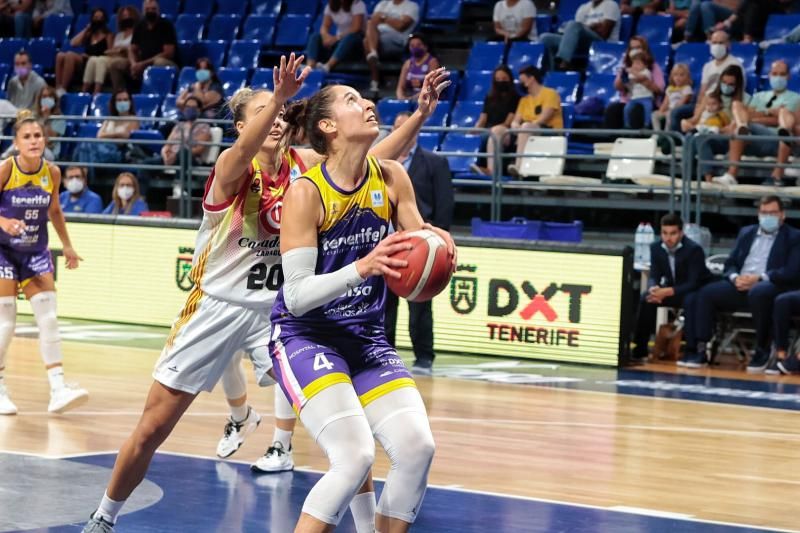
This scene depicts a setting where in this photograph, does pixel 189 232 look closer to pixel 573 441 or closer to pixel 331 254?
pixel 573 441

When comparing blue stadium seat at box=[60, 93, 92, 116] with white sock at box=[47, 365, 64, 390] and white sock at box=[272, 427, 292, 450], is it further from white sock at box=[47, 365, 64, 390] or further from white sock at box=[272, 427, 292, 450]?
white sock at box=[272, 427, 292, 450]

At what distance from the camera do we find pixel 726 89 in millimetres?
12953

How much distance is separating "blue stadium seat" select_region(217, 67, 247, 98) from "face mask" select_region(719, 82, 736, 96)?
21.2 ft

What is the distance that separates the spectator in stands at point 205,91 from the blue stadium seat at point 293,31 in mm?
1562

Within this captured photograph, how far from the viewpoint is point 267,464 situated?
22.3 feet

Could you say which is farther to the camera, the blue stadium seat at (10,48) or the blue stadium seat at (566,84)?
the blue stadium seat at (10,48)

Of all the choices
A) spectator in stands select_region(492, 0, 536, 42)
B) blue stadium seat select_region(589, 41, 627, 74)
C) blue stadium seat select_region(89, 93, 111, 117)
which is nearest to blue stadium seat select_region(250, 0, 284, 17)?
blue stadium seat select_region(89, 93, 111, 117)

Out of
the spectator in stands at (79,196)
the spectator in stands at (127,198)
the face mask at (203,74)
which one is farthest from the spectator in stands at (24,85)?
the spectator in stands at (127,198)

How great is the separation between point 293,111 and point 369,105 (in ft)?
1.45

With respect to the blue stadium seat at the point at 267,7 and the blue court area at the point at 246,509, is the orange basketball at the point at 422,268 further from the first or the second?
the blue stadium seat at the point at 267,7

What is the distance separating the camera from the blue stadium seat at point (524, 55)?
15.4 meters

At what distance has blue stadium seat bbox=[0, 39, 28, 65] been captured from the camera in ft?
64.7

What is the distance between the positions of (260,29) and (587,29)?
202 inches

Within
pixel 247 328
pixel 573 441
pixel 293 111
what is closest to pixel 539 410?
pixel 573 441
